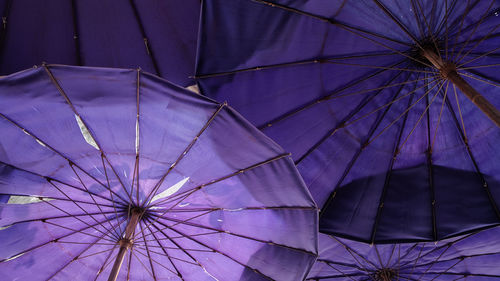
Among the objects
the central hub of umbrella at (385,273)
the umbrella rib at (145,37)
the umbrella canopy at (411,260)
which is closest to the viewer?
the umbrella rib at (145,37)

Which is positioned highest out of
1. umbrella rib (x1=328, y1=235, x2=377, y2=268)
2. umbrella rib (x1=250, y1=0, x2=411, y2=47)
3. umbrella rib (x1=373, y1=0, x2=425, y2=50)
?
umbrella rib (x1=373, y1=0, x2=425, y2=50)

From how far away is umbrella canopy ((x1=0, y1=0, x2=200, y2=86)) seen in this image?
492 centimetres

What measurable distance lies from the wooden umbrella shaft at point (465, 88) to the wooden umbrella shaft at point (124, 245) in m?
3.68

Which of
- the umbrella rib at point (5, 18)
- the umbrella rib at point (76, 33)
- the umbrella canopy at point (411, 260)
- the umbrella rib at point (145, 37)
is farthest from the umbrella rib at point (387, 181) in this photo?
the umbrella rib at point (5, 18)

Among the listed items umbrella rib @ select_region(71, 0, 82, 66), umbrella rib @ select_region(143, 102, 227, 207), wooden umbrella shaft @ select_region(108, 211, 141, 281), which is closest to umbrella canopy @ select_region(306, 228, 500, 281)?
umbrella rib @ select_region(143, 102, 227, 207)

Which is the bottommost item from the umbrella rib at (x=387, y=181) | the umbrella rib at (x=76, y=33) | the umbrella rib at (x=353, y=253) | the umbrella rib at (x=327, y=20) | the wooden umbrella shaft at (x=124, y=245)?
the wooden umbrella shaft at (x=124, y=245)

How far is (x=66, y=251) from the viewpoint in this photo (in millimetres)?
4641

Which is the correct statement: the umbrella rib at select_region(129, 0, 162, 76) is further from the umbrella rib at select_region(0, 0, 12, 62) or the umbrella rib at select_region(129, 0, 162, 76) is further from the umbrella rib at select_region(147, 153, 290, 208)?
the umbrella rib at select_region(147, 153, 290, 208)

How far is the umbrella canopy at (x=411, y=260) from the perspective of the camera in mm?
6473

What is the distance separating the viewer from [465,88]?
3.72 meters

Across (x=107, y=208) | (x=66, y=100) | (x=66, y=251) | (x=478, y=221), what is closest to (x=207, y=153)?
(x=66, y=100)

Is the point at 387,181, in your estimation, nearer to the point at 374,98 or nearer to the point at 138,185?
the point at 374,98

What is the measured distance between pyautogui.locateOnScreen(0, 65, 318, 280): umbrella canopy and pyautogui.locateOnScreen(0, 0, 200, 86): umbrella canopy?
6.24 feet

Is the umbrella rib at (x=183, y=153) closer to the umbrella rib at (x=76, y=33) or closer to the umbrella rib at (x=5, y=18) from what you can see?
the umbrella rib at (x=76, y=33)
